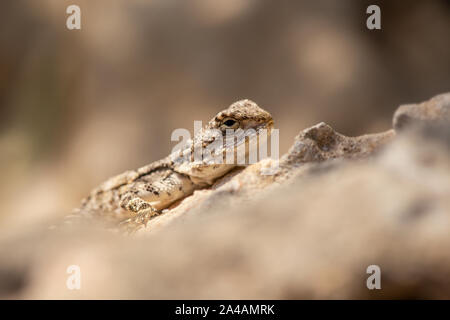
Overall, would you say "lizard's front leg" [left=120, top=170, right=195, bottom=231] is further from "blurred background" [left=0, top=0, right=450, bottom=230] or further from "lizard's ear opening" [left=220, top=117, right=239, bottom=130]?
"blurred background" [left=0, top=0, right=450, bottom=230]

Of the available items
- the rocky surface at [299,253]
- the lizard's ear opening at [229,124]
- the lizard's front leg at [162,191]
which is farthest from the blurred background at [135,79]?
the rocky surface at [299,253]

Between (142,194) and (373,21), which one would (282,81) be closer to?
(373,21)

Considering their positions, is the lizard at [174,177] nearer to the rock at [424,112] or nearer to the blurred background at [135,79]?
the blurred background at [135,79]

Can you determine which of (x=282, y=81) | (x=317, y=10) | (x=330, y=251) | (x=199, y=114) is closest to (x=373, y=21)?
(x=317, y=10)

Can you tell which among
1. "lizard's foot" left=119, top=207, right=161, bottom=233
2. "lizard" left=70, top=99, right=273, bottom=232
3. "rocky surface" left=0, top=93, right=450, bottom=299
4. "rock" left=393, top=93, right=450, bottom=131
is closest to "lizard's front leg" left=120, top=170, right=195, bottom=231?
"lizard" left=70, top=99, right=273, bottom=232

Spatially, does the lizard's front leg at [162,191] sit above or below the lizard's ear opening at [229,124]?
below

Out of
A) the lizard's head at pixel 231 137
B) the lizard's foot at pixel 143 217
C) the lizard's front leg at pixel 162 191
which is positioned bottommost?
the lizard's foot at pixel 143 217
